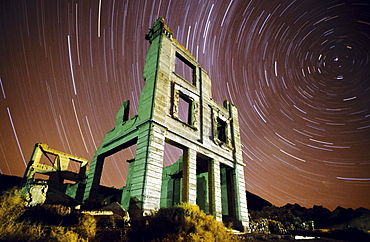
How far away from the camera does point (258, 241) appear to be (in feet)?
23.4

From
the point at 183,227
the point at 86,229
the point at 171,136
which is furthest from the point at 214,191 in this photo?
the point at 86,229

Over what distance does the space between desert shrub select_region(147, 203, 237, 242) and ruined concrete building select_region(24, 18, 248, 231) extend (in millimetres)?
1996

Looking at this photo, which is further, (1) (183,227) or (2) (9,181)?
(2) (9,181)

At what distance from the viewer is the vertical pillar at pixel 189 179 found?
33.4 ft

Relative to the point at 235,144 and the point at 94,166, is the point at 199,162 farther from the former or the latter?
the point at 94,166

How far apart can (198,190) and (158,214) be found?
944cm

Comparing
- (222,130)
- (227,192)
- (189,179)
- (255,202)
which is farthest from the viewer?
(255,202)

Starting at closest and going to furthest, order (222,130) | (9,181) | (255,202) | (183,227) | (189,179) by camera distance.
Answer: (183,227), (189,179), (222,130), (9,181), (255,202)

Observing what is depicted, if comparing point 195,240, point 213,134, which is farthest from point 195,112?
point 195,240

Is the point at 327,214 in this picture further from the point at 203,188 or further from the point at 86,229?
the point at 86,229

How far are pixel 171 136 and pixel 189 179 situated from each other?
2568 millimetres

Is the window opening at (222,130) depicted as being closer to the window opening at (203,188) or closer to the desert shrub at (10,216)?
the window opening at (203,188)

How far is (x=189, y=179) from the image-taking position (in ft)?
34.6

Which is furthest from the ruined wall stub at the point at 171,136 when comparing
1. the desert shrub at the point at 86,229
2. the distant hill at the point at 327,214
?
the distant hill at the point at 327,214
